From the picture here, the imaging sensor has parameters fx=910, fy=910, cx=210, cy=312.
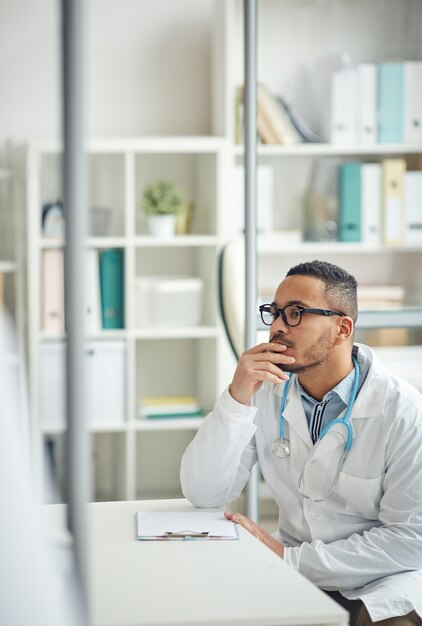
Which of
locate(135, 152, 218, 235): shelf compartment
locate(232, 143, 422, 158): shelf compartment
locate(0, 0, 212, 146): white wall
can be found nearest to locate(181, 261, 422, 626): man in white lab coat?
locate(232, 143, 422, 158): shelf compartment

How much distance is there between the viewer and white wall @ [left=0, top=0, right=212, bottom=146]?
385 centimetres

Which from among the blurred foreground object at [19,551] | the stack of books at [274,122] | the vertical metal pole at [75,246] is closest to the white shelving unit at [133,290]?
the stack of books at [274,122]

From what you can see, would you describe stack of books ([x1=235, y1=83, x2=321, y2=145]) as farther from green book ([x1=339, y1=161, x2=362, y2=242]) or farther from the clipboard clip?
the clipboard clip

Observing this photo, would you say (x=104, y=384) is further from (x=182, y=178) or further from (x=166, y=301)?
(x=182, y=178)

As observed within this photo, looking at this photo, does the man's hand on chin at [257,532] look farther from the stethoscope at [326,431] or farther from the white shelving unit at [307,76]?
the white shelving unit at [307,76]

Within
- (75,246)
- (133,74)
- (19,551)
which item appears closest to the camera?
(19,551)

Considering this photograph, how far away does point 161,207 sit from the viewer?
3.69 metres

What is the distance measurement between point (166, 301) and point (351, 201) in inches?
33.4

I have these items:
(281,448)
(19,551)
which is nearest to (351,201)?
(281,448)

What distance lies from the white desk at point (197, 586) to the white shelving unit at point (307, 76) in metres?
2.24

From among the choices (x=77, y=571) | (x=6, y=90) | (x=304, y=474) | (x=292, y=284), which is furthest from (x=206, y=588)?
(x=6, y=90)

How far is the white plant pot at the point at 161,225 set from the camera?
3693mm

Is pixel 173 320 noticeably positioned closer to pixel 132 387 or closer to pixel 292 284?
pixel 132 387

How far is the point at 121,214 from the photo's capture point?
12.7 feet
